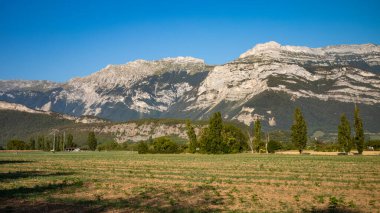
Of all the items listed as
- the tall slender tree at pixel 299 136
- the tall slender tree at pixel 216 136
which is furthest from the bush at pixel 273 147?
the tall slender tree at pixel 216 136

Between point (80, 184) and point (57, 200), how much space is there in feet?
28.4

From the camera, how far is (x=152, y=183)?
113 feet

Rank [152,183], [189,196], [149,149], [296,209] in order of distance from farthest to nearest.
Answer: [149,149] < [152,183] < [189,196] < [296,209]

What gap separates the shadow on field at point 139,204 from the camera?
72.1ft

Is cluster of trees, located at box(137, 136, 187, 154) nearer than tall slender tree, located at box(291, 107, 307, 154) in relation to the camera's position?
No

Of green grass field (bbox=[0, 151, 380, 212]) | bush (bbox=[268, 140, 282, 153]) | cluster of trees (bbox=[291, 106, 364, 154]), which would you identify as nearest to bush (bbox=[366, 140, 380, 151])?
cluster of trees (bbox=[291, 106, 364, 154])

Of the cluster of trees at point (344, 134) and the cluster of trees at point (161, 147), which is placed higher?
the cluster of trees at point (344, 134)

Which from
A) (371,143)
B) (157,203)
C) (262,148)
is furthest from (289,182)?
(371,143)

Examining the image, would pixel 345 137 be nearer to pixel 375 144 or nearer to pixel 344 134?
pixel 344 134

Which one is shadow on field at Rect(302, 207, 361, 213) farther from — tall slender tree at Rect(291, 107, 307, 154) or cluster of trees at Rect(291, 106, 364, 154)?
tall slender tree at Rect(291, 107, 307, 154)

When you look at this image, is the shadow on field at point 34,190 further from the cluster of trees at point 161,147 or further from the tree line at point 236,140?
the cluster of trees at point 161,147

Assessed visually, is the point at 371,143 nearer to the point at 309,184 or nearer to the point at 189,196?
the point at 309,184

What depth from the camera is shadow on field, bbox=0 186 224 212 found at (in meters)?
22.0

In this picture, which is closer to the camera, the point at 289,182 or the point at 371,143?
the point at 289,182
